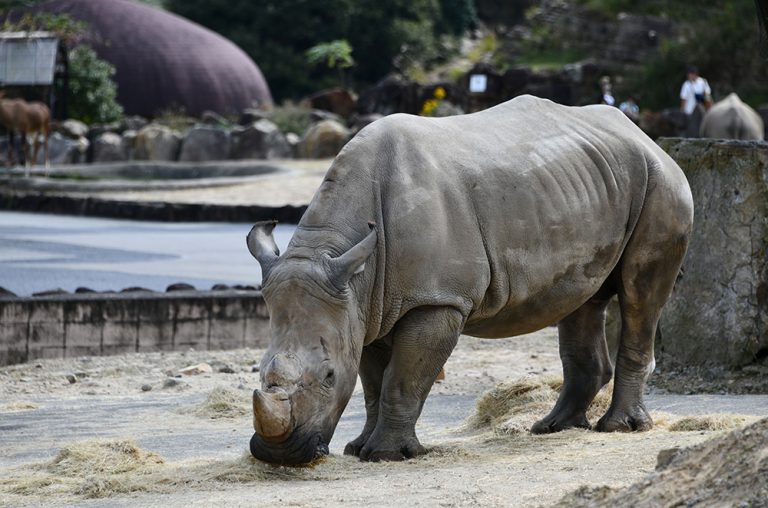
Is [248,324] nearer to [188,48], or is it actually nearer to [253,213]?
[253,213]

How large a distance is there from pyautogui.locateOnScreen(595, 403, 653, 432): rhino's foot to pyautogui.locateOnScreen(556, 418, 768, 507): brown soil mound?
2417mm

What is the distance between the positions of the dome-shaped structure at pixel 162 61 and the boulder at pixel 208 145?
360 inches

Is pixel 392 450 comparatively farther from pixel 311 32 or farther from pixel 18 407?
pixel 311 32

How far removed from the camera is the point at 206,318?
38.5ft

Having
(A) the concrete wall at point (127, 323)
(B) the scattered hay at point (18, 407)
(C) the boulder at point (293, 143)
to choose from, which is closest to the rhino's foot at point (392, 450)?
(B) the scattered hay at point (18, 407)

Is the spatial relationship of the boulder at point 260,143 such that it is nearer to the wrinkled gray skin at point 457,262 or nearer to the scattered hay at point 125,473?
the wrinkled gray skin at point 457,262

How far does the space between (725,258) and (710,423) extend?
2683 millimetres

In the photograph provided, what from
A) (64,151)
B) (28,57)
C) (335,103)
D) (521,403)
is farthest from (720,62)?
(521,403)

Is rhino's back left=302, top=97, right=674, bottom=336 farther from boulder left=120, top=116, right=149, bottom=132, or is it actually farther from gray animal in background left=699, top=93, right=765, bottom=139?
boulder left=120, top=116, right=149, bottom=132

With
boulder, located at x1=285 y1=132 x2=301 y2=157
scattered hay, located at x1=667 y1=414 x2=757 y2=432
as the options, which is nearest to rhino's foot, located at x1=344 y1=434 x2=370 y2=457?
scattered hay, located at x1=667 y1=414 x2=757 y2=432

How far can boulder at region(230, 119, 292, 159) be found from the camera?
3319 centimetres

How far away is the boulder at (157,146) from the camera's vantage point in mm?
34406

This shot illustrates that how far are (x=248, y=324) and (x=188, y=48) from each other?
33.1 m

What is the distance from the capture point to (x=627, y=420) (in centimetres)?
799
